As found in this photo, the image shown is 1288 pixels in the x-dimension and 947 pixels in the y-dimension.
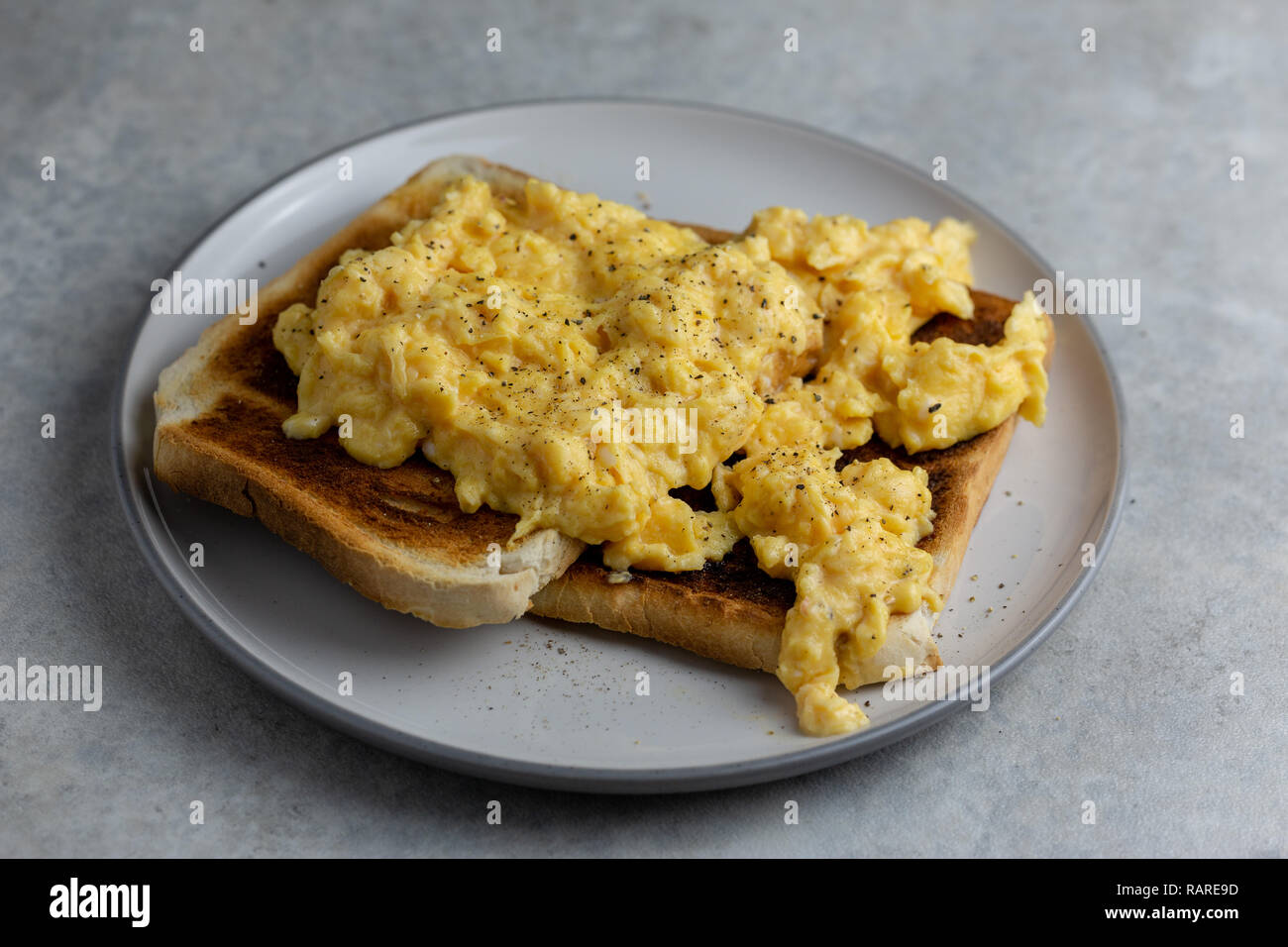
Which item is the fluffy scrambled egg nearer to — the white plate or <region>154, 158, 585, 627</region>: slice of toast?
<region>154, 158, 585, 627</region>: slice of toast

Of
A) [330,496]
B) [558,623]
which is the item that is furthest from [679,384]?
[330,496]

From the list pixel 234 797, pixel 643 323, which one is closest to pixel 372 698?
pixel 234 797

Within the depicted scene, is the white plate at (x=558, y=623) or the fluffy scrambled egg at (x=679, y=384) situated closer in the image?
the white plate at (x=558, y=623)

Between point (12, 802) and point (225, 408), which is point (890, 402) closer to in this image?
point (225, 408)

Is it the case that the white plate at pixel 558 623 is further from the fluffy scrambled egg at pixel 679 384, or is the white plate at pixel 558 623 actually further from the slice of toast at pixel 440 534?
the fluffy scrambled egg at pixel 679 384

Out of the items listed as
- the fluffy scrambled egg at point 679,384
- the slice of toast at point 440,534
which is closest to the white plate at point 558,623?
the slice of toast at point 440,534
